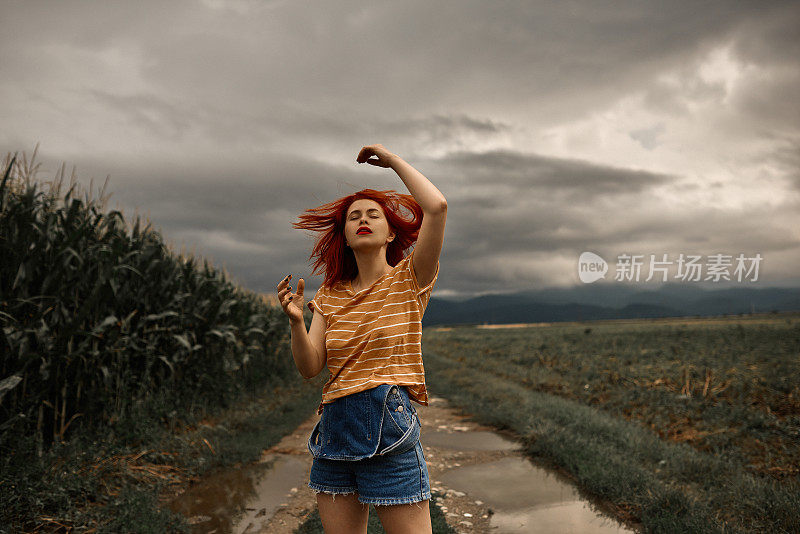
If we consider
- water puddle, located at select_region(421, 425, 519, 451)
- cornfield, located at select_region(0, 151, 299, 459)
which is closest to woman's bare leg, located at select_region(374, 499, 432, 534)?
cornfield, located at select_region(0, 151, 299, 459)

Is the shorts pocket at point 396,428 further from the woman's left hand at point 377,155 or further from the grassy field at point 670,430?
the grassy field at point 670,430

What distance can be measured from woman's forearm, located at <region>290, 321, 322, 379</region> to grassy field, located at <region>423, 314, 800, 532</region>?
260 centimetres

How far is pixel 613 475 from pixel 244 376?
6123mm

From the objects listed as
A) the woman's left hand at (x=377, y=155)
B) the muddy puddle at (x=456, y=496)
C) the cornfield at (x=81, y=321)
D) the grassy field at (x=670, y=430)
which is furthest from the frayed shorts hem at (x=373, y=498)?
the cornfield at (x=81, y=321)

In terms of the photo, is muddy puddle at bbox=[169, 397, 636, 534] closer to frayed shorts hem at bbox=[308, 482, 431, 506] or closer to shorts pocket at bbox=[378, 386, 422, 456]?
frayed shorts hem at bbox=[308, 482, 431, 506]

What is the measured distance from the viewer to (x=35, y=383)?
4094mm

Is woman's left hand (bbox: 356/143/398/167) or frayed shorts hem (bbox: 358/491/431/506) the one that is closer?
frayed shorts hem (bbox: 358/491/431/506)

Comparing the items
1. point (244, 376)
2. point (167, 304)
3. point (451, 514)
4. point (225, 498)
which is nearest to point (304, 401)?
point (244, 376)

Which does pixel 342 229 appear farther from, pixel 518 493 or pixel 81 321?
pixel 81 321

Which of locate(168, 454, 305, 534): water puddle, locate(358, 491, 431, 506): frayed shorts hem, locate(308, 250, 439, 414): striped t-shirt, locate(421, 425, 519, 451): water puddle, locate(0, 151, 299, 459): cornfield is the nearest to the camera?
locate(358, 491, 431, 506): frayed shorts hem

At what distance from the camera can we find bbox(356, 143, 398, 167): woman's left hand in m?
1.87

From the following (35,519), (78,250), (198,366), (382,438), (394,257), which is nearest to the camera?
(382,438)

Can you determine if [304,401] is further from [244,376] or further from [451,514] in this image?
[451,514]

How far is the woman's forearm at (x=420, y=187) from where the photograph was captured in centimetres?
173
